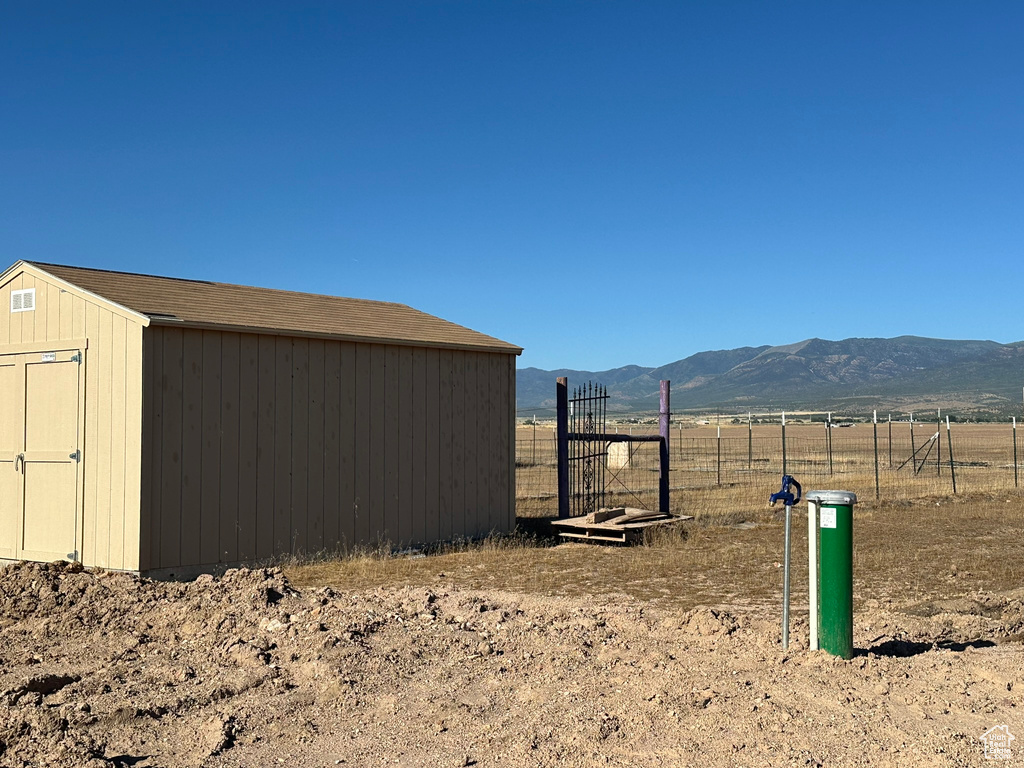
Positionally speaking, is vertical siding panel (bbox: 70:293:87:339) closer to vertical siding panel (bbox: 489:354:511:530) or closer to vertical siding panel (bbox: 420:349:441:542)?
vertical siding panel (bbox: 420:349:441:542)

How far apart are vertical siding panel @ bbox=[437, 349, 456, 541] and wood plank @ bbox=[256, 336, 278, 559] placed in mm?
2594

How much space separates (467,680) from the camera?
600 cm

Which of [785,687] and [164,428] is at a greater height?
[164,428]

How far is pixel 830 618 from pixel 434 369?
26.0ft

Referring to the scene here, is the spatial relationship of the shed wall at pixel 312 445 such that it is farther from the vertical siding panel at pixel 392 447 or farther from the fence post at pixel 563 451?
the fence post at pixel 563 451

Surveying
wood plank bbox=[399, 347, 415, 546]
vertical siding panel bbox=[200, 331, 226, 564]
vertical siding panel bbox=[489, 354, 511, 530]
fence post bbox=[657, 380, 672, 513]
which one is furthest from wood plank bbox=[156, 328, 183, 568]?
fence post bbox=[657, 380, 672, 513]

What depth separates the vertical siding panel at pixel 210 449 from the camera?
10.7 meters

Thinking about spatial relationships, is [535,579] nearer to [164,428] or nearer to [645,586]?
[645,586]

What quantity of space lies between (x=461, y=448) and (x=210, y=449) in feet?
12.5

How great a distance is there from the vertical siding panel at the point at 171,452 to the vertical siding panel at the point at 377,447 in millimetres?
2587

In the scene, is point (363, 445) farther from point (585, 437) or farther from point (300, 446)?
point (585, 437)

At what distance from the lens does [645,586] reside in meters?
10.3

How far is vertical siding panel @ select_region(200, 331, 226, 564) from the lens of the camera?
10656 mm

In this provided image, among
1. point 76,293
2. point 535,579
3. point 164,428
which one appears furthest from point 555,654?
point 76,293
